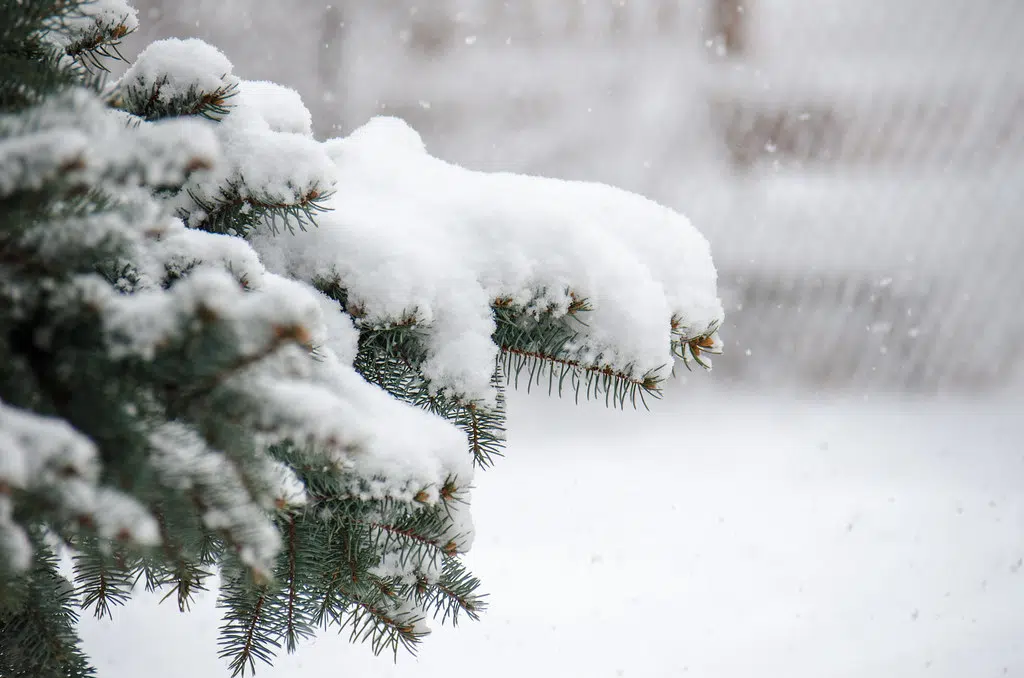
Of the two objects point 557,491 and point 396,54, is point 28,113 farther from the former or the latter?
point 396,54

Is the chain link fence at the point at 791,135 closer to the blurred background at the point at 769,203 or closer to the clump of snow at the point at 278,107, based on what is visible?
the blurred background at the point at 769,203

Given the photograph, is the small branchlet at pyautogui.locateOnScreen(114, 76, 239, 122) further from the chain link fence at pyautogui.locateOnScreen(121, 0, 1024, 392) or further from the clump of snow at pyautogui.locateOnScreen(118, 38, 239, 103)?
the chain link fence at pyautogui.locateOnScreen(121, 0, 1024, 392)

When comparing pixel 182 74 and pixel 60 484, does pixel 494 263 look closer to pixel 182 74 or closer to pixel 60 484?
pixel 182 74

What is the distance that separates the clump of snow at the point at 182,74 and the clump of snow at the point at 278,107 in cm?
19

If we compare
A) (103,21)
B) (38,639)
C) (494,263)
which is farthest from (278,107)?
(38,639)

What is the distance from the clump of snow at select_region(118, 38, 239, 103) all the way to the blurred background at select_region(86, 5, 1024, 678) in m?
2.31

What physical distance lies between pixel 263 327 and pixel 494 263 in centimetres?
49

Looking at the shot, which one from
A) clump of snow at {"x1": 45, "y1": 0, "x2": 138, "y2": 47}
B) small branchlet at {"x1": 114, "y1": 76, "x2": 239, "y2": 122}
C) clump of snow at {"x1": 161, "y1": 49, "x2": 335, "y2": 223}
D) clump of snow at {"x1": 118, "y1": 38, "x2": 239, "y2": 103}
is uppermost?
clump of snow at {"x1": 45, "y1": 0, "x2": 138, "y2": 47}

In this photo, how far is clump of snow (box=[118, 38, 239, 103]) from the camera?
2.31 ft

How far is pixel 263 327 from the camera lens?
0.35 meters

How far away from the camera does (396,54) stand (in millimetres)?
4398

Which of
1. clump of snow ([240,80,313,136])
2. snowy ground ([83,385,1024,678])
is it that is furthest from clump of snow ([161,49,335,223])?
snowy ground ([83,385,1024,678])

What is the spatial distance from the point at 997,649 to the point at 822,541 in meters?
0.74

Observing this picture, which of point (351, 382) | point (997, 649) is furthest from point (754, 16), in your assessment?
point (351, 382)
